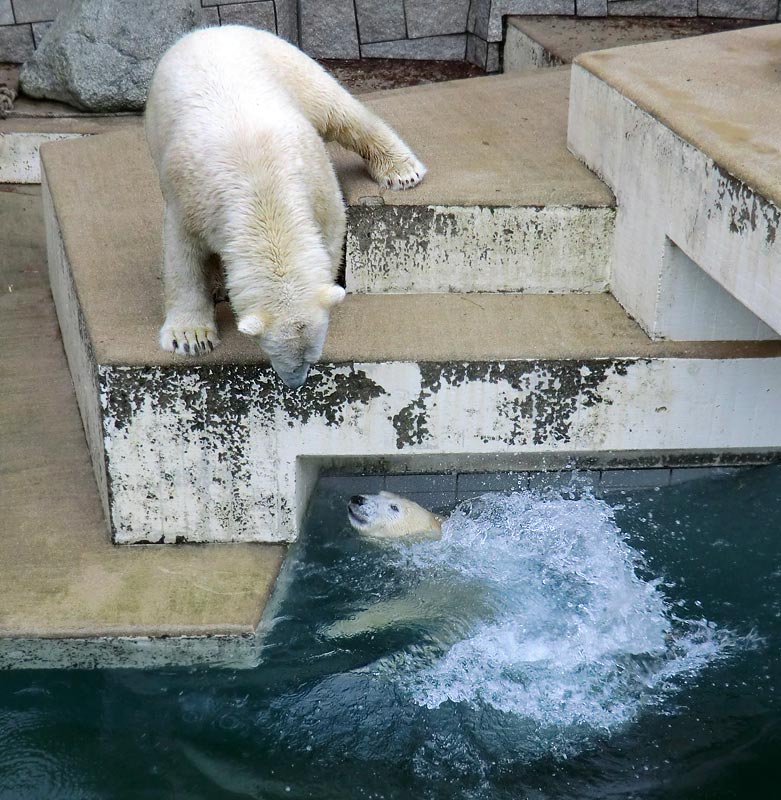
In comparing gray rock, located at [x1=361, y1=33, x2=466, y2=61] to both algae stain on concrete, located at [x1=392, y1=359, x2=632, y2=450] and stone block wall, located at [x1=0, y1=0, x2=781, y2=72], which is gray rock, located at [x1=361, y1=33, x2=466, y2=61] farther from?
algae stain on concrete, located at [x1=392, y1=359, x2=632, y2=450]

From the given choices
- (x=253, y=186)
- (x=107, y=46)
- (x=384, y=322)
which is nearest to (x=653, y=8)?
(x=107, y=46)

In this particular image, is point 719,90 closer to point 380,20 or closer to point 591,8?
point 591,8

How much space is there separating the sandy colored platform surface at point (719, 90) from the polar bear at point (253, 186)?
92 centimetres

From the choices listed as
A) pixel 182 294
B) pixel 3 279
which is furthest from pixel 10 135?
pixel 182 294

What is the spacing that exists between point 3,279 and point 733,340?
391 centimetres

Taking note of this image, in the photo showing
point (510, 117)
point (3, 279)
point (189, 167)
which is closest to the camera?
point (189, 167)

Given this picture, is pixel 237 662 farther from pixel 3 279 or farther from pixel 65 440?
pixel 3 279

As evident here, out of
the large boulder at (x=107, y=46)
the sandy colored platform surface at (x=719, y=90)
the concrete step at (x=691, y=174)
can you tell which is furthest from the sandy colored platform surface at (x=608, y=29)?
the large boulder at (x=107, y=46)

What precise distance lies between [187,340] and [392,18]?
4608 mm

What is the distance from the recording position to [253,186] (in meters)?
3.11

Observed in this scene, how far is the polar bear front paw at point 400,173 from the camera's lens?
394 centimetres

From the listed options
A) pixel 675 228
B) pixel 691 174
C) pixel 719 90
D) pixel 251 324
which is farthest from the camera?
pixel 719 90

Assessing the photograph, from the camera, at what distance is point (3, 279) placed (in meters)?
5.76

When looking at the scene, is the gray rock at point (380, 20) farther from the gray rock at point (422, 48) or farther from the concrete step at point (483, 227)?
the concrete step at point (483, 227)
